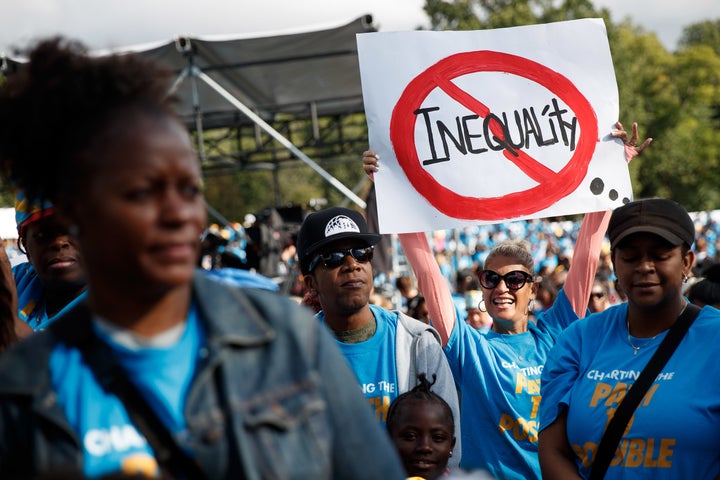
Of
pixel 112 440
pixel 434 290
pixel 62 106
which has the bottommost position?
pixel 112 440

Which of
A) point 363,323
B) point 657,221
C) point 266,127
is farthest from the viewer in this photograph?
point 266,127

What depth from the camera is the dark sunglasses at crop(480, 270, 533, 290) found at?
463 centimetres

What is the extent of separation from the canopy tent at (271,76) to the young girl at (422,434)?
6.17 metres

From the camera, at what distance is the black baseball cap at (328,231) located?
4168 millimetres

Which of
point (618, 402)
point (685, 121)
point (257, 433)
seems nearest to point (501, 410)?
point (618, 402)

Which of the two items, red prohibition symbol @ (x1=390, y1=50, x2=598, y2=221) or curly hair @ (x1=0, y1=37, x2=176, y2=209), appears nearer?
curly hair @ (x1=0, y1=37, x2=176, y2=209)

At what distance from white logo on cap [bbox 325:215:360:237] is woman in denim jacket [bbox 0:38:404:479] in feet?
7.85

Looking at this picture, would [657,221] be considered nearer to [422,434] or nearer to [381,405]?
[422,434]

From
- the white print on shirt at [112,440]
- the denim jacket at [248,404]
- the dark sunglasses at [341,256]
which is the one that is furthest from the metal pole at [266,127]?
the white print on shirt at [112,440]

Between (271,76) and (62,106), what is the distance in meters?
12.8

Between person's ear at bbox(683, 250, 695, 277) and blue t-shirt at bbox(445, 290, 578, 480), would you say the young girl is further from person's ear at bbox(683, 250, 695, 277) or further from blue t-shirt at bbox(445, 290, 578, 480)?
person's ear at bbox(683, 250, 695, 277)

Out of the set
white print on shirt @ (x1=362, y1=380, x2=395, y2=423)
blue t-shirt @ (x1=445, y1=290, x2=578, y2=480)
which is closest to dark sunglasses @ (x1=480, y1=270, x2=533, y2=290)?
blue t-shirt @ (x1=445, y1=290, x2=578, y2=480)

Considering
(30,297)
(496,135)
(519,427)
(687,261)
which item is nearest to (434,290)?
(519,427)

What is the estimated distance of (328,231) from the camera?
13.8 feet
